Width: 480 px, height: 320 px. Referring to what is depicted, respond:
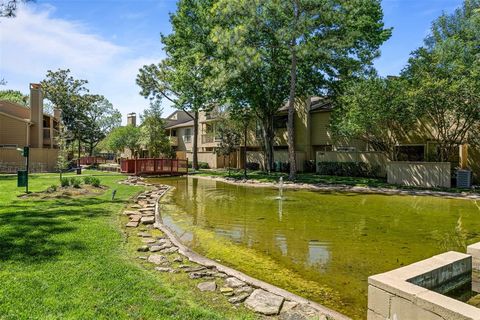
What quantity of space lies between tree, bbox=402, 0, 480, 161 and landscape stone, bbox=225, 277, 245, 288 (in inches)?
561

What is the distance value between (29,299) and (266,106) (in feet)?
71.5

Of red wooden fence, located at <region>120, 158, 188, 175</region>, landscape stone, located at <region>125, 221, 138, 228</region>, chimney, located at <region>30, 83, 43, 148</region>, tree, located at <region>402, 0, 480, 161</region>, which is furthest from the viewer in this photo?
chimney, located at <region>30, 83, 43, 148</region>

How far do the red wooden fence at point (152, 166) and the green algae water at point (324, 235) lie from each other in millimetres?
10838

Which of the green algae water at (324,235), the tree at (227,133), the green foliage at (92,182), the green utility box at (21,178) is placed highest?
the tree at (227,133)

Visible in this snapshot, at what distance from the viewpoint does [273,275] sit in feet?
16.9

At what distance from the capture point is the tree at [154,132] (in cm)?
3155

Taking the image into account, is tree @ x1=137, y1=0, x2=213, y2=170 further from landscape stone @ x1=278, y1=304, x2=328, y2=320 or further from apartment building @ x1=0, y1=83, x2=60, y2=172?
landscape stone @ x1=278, y1=304, x2=328, y2=320

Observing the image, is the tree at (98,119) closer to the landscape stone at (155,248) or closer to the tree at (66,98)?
the tree at (66,98)

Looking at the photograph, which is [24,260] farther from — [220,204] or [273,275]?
[220,204]

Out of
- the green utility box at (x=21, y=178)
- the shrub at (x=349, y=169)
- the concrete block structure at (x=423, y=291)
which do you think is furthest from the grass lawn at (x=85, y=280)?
the shrub at (x=349, y=169)

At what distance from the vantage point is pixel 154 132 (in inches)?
1247

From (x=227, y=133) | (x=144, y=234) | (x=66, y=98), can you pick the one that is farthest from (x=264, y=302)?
(x=66, y=98)

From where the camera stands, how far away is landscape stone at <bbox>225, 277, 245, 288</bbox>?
4375mm

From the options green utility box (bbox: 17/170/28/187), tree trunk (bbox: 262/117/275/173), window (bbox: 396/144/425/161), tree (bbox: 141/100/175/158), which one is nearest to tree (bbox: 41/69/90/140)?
tree (bbox: 141/100/175/158)
